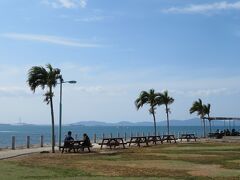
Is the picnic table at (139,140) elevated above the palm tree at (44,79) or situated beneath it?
situated beneath

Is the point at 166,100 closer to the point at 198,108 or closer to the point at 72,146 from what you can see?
the point at 198,108

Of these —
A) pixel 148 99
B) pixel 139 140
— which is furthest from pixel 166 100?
pixel 139 140

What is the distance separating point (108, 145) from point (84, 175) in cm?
1981

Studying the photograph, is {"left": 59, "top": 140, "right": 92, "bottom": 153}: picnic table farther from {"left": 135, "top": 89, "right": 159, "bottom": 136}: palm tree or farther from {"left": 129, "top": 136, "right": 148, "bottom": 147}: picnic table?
{"left": 135, "top": 89, "right": 159, "bottom": 136}: palm tree

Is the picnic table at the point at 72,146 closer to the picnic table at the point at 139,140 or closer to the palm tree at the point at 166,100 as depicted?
the picnic table at the point at 139,140

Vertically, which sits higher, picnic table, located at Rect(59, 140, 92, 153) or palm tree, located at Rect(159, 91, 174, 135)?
palm tree, located at Rect(159, 91, 174, 135)

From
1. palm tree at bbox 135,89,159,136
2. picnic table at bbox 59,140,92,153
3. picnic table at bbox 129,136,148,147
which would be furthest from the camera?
palm tree at bbox 135,89,159,136

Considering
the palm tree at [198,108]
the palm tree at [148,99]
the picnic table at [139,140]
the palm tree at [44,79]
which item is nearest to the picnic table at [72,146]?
the palm tree at [44,79]

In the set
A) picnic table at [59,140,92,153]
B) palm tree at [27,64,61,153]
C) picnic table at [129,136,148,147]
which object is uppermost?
palm tree at [27,64,61,153]

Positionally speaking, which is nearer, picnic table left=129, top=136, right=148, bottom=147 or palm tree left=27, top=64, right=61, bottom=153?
palm tree left=27, top=64, right=61, bottom=153

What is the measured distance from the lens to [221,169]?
20531 millimetres

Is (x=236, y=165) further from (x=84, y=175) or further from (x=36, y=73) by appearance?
(x=36, y=73)

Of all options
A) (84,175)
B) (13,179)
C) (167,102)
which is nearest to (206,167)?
(84,175)

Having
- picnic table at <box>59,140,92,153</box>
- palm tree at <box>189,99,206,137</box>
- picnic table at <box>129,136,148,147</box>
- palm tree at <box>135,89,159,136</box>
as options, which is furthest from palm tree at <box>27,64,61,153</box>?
palm tree at <box>189,99,206,137</box>
